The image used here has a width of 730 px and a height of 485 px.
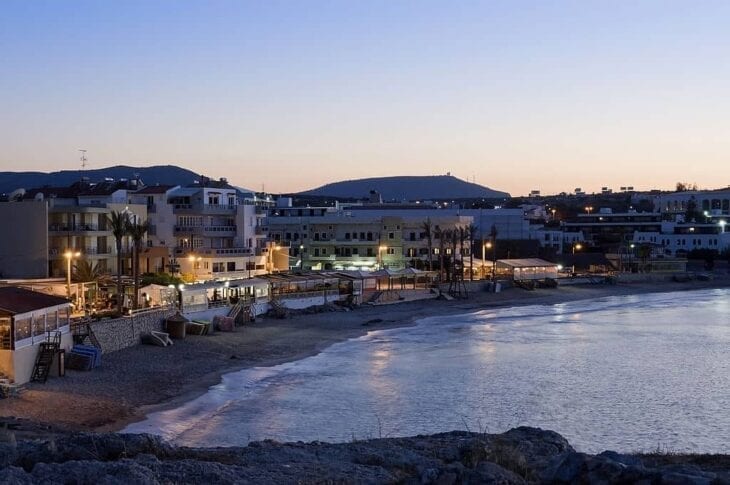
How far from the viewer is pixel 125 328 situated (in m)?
31.6

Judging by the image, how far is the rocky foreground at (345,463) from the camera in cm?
1039

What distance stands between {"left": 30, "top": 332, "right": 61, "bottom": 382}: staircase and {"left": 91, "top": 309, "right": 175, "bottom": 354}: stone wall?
3.60 m

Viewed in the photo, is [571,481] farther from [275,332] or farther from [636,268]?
[636,268]

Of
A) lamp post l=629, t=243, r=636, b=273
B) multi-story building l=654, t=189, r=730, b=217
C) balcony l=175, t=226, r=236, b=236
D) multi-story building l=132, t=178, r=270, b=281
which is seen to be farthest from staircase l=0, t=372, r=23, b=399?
multi-story building l=654, t=189, r=730, b=217

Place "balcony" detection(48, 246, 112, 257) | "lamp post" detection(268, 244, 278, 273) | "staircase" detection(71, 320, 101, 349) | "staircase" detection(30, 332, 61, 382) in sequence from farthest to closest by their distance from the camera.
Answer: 1. "lamp post" detection(268, 244, 278, 273)
2. "balcony" detection(48, 246, 112, 257)
3. "staircase" detection(71, 320, 101, 349)
4. "staircase" detection(30, 332, 61, 382)

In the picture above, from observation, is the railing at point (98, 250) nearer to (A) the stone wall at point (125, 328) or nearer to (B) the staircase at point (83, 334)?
(A) the stone wall at point (125, 328)

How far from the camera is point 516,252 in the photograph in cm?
9919

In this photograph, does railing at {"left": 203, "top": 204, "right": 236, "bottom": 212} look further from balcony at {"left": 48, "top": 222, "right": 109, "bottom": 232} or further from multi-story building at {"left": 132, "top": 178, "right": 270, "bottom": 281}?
balcony at {"left": 48, "top": 222, "right": 109, "bottom": 232}

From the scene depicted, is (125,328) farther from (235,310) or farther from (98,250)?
(98,250)

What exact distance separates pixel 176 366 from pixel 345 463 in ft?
59.5

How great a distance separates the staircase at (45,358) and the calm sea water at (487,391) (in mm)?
3880

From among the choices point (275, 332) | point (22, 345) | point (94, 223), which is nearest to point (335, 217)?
point (94, 223)

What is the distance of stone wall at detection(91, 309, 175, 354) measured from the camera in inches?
1172

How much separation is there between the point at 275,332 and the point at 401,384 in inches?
Result: 505
